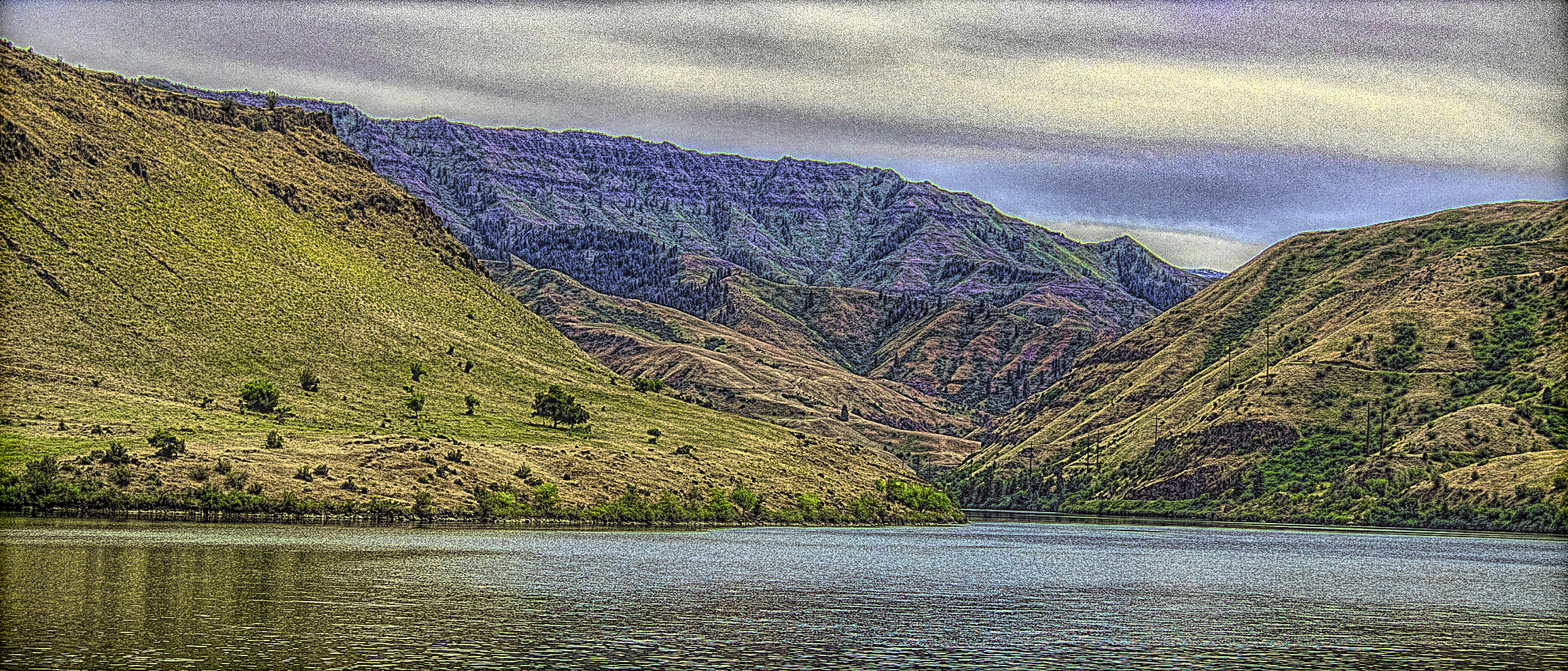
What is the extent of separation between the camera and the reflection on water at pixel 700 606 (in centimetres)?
5644

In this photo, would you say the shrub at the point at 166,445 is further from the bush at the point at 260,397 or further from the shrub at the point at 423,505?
the bush at the point at 260,397

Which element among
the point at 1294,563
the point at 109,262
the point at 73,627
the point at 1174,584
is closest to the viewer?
the point at 73,627

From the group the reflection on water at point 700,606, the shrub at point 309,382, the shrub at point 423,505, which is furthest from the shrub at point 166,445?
the shrub at point 309,382

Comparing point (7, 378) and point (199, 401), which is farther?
point (199, 401)

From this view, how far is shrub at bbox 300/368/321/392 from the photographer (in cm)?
18812

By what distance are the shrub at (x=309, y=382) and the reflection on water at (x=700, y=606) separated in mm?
57572

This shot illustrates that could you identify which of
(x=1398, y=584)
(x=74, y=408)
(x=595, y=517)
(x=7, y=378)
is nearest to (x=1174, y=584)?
(x=1398, y=584)

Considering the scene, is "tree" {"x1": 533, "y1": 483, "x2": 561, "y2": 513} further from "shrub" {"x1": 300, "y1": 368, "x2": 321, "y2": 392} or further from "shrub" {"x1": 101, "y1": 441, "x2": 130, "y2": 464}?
"shrub" {"x1": 101, "y1": 441, "x2": 130, "y2": 464}

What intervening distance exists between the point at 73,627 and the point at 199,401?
126 meters

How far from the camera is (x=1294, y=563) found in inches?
5197

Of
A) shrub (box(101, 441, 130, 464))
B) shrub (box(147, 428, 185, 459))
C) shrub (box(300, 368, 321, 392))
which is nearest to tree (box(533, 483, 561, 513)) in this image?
shrub (box(300, 368, 321, 392))

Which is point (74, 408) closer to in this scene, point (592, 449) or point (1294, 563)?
point (592, 449)

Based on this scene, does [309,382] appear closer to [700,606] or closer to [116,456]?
[116,456]

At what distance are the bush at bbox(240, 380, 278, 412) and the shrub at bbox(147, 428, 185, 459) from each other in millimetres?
28112
